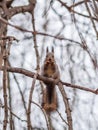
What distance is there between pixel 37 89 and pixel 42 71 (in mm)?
595

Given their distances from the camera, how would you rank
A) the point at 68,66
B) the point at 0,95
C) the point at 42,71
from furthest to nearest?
A: the point at 68,66
the point at 0,95
the point at 42,71

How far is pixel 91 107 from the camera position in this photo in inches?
103

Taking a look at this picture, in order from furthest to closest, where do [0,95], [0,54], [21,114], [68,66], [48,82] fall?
[68,66]
[21,114]
[0,95]
[48,82]
[0,54]

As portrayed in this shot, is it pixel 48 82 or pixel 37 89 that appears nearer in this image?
pixel 48 82

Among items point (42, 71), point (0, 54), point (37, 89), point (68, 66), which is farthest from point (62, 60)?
point (0, 54)

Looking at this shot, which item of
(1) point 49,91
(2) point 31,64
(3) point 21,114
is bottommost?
(1) point 49,91

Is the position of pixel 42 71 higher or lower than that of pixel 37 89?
lower

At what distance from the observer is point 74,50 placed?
2.33 m

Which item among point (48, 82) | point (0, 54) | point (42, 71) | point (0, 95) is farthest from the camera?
point (0, 95)

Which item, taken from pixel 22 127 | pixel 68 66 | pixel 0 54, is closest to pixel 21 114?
pixel 22 127

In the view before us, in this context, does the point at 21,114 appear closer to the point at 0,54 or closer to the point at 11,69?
the point at 11,69

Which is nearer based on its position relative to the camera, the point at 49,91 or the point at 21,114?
the point at 49,91

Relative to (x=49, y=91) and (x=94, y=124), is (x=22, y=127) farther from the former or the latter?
(x=49, y=91)

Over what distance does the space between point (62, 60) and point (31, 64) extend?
0.19 metres
